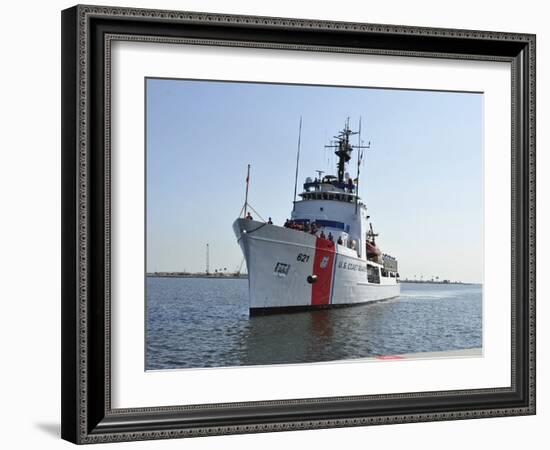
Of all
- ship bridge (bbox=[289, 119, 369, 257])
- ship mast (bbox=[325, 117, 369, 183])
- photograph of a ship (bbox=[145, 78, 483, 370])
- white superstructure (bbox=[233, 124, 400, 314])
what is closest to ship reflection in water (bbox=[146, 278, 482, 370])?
photograph of a ship (bbox=[145, 78, 483, 370])

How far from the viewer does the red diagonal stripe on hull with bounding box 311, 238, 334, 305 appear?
27.5 ft

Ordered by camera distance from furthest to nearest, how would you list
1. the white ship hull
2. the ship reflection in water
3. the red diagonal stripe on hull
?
the red diagonal stripe on hull
the white ship hull
the ship reflection in water

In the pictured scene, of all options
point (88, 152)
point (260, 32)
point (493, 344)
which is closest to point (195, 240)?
point (88, 152)

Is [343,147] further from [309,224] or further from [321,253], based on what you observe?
[321,253]

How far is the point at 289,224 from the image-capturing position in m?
8.23

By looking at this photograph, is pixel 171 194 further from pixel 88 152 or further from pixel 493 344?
pixel 493 344

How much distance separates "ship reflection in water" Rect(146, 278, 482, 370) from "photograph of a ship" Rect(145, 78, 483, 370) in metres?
0.01

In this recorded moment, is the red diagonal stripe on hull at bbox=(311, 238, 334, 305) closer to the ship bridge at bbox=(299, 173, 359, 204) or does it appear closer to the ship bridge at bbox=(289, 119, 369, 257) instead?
the ship bridge at bbox=(289, 119, 369, 257)

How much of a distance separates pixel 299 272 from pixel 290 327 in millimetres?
647

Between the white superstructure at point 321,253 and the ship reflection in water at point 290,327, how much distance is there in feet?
0.45

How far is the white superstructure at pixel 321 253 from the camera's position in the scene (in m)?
8.12

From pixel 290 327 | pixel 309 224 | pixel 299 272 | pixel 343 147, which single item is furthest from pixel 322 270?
pixel 343 147

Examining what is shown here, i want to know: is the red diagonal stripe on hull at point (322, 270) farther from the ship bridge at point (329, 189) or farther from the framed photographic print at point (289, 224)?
the ship bridge at point (329, 189)

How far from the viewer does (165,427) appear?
25.0 feet
